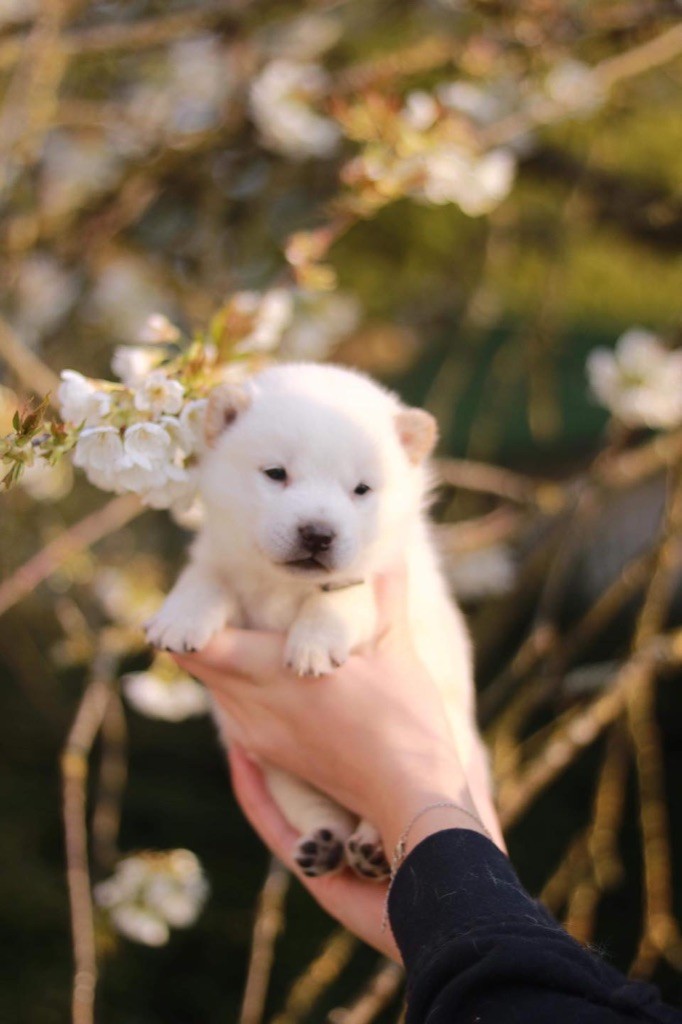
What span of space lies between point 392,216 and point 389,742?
13.3 ft

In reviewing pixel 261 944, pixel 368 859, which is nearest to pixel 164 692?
pixel 261 944

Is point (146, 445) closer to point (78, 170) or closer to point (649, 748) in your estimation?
point (649, 748)

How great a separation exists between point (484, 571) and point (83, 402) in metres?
2.14

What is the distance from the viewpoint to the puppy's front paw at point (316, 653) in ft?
4.98

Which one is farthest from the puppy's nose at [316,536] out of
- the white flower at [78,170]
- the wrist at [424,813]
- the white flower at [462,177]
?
the white flower at [78,170]

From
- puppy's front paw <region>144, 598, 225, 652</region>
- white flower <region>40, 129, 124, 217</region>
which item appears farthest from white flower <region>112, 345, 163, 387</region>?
white flower <region>40, 129, 124, 217</region>

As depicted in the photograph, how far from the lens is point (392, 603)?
65.4 inches

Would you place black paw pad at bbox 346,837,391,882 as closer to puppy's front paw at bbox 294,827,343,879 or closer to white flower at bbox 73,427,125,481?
puppy's front paw at bbox 294,827,343,879

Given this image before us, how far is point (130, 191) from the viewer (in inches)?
129

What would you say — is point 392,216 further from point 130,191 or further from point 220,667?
point 220,667

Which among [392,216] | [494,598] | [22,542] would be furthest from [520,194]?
[22,542]

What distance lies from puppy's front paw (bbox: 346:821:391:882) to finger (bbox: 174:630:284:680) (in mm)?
292

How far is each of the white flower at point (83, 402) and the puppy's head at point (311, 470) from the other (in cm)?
28

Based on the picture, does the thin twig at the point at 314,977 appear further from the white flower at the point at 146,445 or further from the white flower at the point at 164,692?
the white flower at the point at 146,445
